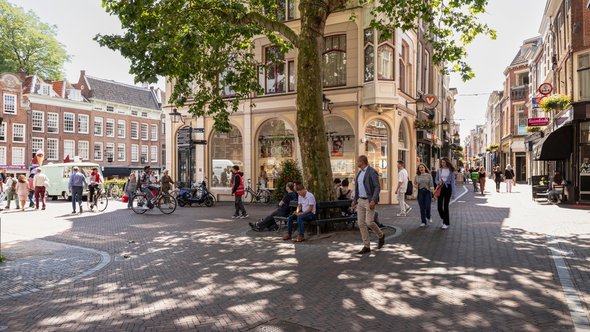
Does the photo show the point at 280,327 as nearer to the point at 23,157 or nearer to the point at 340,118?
the point at 340,118

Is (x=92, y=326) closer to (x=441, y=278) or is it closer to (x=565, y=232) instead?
(x=441, y=278)

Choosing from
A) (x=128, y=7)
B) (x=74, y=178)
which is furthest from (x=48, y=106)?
(x=128, y=7)

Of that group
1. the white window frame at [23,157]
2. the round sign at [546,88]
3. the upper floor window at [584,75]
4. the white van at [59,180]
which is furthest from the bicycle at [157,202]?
the white window frame at [23,157]

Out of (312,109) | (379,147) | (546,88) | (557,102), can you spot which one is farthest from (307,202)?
(546,88)

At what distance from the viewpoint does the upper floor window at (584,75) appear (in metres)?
17.7

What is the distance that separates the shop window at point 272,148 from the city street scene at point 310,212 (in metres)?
0.10

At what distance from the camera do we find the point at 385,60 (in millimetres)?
19531

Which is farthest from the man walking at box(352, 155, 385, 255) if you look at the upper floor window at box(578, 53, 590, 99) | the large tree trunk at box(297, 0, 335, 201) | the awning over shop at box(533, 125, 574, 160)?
the upper floor window at box(578, 53, 590, 99)

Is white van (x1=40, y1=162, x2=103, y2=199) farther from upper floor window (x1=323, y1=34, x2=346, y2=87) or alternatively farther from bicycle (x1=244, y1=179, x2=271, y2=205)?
upper floor window (x1=323, y1=34, x2=346, y2=87)

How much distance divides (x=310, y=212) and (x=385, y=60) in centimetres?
1185

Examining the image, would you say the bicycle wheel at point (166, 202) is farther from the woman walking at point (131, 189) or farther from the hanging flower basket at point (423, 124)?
the hanging flower basket at point (423, 124)

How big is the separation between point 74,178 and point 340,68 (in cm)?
1200

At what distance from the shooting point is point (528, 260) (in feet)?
23.8

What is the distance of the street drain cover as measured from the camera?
4.34m
